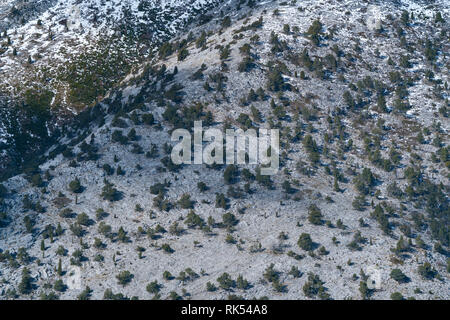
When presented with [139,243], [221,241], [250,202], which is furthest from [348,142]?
[139,243]

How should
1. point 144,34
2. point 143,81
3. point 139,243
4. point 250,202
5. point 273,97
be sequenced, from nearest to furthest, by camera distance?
point 139,243 < point 250,202 < point 273,97 < point 143,81 < point 144,34

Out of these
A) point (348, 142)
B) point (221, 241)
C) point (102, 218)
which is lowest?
point (348, 142)

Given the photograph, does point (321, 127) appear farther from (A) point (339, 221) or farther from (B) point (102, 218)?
(B) point (102, 218)

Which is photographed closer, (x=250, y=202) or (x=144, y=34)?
(x=250, y=202)

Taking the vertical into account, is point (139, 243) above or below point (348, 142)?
above

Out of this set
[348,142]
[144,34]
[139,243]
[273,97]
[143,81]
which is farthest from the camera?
[144,34]

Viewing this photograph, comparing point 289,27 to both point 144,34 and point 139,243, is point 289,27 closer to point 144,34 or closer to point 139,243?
point 144,34

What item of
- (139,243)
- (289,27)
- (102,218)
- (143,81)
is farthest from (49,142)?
(289,27)
